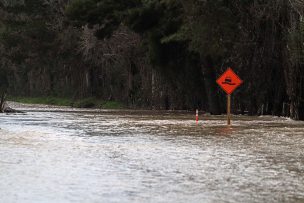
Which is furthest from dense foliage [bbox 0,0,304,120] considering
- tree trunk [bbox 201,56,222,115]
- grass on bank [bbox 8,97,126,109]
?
grass on bank [bbox 8,97,126,109]

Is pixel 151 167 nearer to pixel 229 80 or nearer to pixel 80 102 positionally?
pixel 229 80

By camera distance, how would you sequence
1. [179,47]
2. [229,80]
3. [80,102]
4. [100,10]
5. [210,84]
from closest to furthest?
[229,80] → [210,84] → [179,47] → [100,10] → [80,102]

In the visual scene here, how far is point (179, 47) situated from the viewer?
→ 5009 cm

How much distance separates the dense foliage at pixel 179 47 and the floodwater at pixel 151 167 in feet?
55.1

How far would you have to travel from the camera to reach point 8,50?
251 ft

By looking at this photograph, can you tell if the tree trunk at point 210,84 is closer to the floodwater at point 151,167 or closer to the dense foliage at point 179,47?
the dense foliage at point 179,47

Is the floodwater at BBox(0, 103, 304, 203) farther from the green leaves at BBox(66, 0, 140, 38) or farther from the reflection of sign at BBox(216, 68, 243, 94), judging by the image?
the green leaves at BBox(66, 0, 140, 38)

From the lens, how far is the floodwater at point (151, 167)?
1137cm

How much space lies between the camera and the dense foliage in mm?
42656

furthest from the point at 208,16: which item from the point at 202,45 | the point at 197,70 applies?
the point at 197,70

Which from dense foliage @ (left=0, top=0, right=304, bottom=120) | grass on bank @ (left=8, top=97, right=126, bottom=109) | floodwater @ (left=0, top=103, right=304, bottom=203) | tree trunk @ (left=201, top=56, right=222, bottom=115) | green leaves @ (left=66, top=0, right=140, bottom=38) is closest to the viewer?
floodwater @ (left=0, top=103, right=304, bottom=203)

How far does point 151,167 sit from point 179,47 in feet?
117

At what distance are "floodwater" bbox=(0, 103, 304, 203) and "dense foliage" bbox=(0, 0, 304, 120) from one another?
1681 centimetres

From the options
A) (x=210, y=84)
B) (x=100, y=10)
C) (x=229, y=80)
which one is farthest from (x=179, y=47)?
(x=229, y=80)
